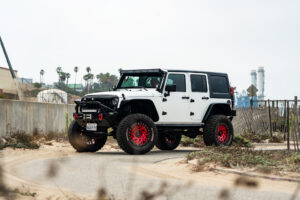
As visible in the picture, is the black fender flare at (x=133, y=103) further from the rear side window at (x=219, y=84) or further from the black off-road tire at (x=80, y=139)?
the rear side window at (x=219, y=84)

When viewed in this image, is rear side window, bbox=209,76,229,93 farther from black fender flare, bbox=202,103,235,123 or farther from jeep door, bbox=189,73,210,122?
black fender flare, bbox=202,103,235,123

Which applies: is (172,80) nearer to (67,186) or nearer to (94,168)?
(94,168)

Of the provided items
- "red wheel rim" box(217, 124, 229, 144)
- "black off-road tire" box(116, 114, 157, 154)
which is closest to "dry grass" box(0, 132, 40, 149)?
"black off-road tire" box(116, 114, 157, 154)

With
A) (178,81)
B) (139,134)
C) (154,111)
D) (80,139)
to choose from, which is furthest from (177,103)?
(80,139)

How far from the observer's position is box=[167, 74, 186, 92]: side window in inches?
551

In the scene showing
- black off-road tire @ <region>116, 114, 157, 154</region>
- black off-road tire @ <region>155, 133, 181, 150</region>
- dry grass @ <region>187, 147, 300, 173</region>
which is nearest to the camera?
dry grass @ <region>187, 147, 300, 173</region>

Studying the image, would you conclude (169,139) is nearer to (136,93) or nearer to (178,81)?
(178,81)

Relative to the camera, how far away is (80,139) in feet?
45.1

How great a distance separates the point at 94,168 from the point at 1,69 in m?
50.0

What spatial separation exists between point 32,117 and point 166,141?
5.40 meters

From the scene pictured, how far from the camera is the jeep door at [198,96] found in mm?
14445

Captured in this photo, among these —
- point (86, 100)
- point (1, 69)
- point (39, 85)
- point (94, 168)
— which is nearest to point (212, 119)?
point (86, 100)

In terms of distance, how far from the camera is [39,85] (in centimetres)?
13512

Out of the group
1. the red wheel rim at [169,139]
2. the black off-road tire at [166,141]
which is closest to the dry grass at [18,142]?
the black off-road tire at [166,141]
